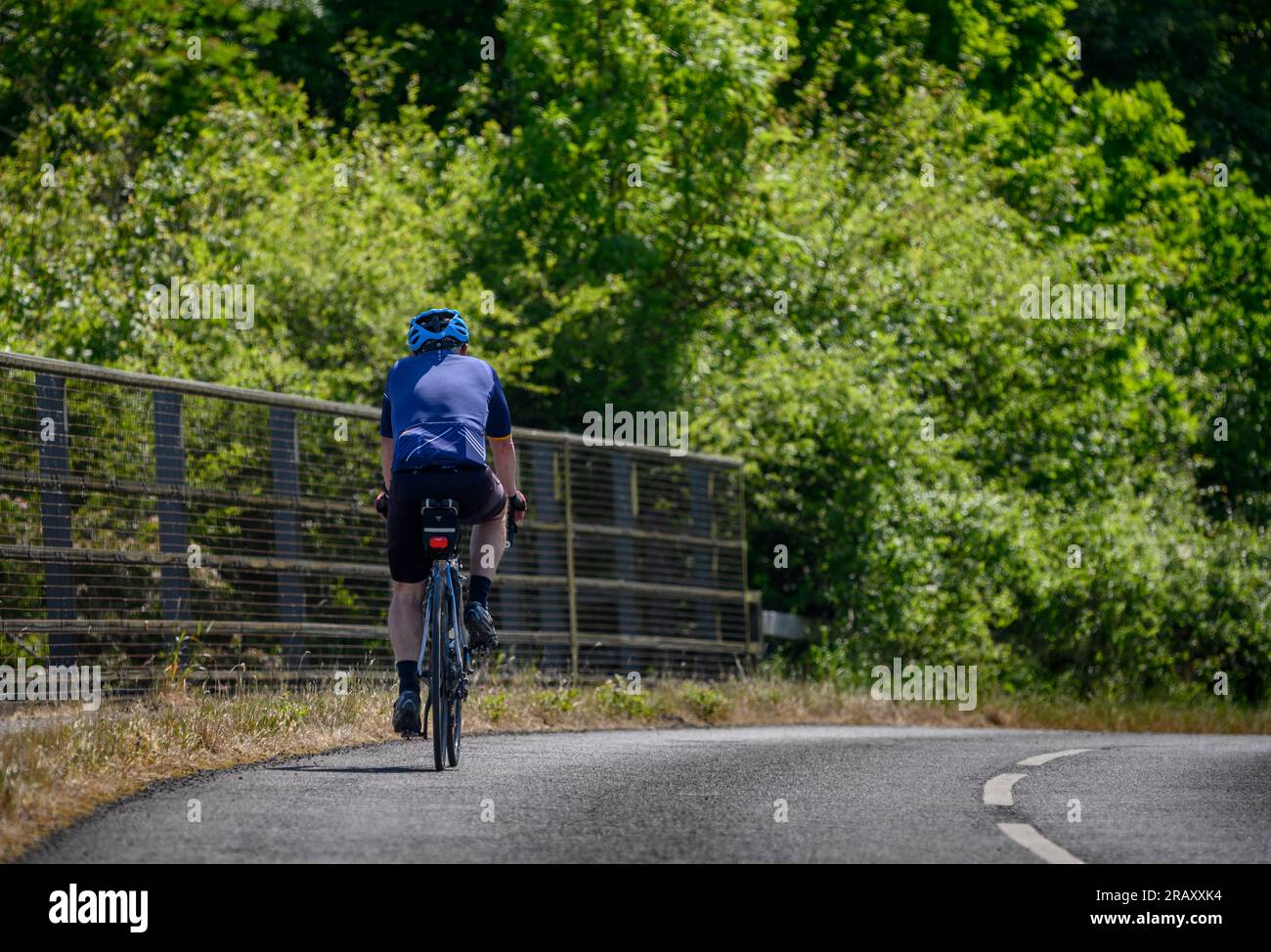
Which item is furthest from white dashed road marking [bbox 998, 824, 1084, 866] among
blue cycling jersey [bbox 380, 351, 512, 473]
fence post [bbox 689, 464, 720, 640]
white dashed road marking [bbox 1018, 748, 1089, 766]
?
fence post [bbox 689, 464, 720, 640]

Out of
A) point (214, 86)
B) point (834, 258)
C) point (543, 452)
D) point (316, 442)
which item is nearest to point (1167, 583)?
point (834, 258)

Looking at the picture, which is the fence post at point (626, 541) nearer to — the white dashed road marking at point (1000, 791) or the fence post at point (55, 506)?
the fence post at point (55, 506)

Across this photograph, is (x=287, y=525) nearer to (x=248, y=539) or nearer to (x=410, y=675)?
(x=248, y=539)

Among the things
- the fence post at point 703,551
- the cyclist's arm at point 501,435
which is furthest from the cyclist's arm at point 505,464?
the fence post at point 703,551

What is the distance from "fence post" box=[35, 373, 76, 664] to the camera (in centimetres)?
1135

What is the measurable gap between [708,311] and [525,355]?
9.94ft

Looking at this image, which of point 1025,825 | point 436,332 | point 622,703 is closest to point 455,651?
point 436,332

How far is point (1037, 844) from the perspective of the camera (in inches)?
270

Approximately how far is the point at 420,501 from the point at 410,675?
0.83 meters

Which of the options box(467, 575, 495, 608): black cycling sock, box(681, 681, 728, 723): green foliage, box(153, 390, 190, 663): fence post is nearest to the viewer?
box(467, 575, 495, 608): black cycling sock

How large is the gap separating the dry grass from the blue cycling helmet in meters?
2.20

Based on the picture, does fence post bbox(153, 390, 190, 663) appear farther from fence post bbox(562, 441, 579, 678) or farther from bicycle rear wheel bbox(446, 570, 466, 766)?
fence post bbox(562, 441, 579, 678)

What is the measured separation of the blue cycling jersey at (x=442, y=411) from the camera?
878cm
